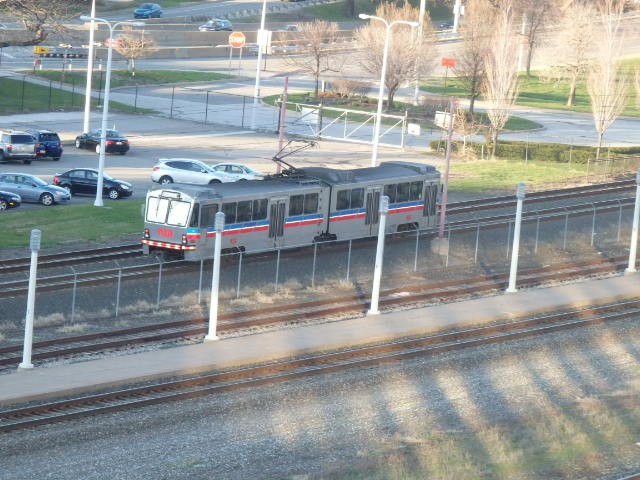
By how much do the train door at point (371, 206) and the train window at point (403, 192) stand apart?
3.65ft

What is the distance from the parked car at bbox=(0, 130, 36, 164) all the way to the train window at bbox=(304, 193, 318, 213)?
22.4 m

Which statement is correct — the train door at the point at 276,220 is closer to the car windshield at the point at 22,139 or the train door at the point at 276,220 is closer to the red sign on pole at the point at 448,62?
the car windshield at the point at 22,139

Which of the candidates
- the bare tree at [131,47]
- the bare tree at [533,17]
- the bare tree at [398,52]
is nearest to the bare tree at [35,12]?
the bare tree at [398,52]

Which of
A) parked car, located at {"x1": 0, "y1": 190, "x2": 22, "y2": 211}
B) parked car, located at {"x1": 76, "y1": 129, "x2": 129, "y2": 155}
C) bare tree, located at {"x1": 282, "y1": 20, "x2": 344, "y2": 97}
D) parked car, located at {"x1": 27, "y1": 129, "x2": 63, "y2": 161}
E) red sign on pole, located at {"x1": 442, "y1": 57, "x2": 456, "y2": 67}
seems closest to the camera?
parked car, located at {"x1": 0, "y1": 190, "x2": 22, "y2": 211}

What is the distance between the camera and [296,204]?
127ft

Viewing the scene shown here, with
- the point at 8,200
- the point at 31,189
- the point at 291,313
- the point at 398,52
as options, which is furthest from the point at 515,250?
the point at 398,52

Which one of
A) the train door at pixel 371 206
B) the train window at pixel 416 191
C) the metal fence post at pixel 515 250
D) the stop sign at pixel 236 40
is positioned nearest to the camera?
the metal fence post at pixel 515 250

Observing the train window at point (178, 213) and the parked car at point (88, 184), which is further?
the parked car at point (88, 184)

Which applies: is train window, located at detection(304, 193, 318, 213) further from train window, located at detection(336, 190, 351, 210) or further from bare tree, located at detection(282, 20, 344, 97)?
bare tree, located at detection(282, 20, 344, 97)

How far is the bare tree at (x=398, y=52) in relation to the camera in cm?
8044

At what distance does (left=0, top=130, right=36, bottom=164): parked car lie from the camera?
55750mm

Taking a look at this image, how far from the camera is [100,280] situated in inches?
1315

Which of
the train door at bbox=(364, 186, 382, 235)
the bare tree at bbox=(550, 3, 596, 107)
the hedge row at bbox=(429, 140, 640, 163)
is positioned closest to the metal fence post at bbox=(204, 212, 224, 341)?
the train door at bbox=(364, 186, 382, 235)

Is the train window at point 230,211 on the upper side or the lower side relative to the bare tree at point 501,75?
lower
